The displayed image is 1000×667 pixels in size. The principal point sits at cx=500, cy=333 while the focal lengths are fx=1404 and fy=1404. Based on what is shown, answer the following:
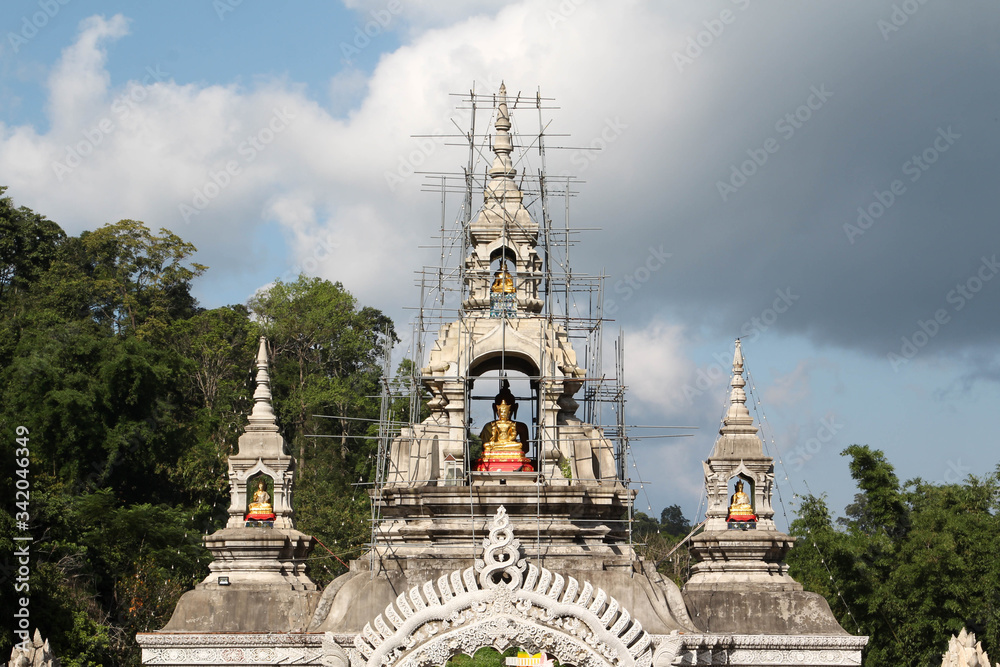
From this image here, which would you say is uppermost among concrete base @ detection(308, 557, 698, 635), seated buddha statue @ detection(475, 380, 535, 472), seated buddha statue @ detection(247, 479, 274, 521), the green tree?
the green tree

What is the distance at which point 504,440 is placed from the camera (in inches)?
1069

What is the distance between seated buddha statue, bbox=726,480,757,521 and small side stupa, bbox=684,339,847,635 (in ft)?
0.06

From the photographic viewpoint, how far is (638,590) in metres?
22.2

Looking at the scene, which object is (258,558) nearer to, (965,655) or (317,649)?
(317,649)

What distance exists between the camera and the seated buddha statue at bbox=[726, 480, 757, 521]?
26203 mm

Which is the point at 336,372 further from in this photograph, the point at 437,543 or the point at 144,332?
the point at 437,543

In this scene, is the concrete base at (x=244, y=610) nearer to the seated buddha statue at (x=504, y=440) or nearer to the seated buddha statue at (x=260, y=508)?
the seated buddha statue at (x=260, y=508)

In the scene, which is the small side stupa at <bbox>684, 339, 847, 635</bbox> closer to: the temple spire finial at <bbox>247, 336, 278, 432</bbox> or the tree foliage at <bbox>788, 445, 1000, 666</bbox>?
the temple spire finial at <bbox>247, 336, 278, 432</bbox>

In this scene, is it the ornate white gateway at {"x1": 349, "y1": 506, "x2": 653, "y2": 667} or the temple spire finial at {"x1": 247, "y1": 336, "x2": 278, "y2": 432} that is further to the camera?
the temple spire finial at {"x1": 247, "y1": 336, "x2": 278, "y2": 432}

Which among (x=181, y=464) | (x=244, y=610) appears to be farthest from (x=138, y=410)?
(x=244, y=610)

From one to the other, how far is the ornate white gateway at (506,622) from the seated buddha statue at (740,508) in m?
6.83

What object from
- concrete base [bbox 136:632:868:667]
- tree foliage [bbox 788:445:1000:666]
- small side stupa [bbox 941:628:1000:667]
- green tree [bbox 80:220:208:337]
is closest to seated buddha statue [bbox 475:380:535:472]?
concrete base [bbox 136:632:868:667]

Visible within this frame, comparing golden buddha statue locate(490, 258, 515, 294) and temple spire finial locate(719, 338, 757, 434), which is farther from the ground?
golden buddha statue locate(490, 258, 515, 294)

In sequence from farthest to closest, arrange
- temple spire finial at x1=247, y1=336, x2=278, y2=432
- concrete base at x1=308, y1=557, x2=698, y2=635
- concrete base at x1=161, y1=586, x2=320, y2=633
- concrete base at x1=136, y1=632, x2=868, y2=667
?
temple spire finial at x1=247, y1=336, x2=278, y2=432 → concrete base at x1=161, y1=586, x2=320, y2=633 → concrete base at x1=136, y1=632, x2=868, y2=667 → concrete base at x1=308, y1=557, x2=698, y2=635
